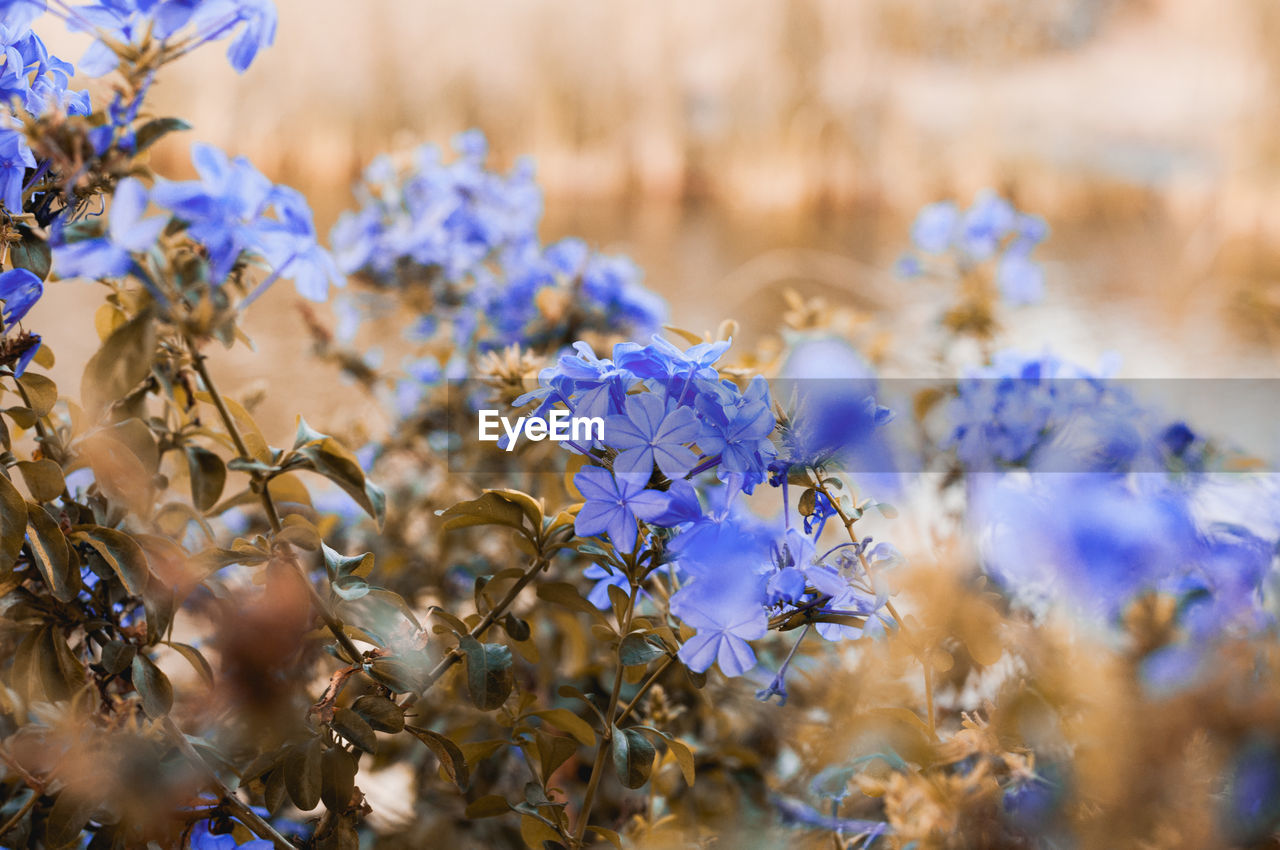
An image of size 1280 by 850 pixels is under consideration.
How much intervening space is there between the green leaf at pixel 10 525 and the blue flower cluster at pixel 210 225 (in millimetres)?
106

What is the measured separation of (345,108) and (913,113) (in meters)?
0.95

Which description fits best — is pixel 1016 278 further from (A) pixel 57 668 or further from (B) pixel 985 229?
(A) pixel 57 668

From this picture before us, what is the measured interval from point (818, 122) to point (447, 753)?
1.36 m

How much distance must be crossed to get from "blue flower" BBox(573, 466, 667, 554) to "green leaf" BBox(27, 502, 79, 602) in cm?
21

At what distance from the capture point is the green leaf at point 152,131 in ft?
0.97

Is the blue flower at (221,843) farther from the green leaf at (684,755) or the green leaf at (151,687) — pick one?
the green leaf at (684,755)

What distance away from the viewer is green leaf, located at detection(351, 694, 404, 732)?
36cm

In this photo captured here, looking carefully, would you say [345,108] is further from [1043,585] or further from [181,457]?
[1043,585]

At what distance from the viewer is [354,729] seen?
355mm

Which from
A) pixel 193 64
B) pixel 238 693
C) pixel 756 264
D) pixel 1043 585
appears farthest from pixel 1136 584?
pixel 193 64

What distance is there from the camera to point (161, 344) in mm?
367

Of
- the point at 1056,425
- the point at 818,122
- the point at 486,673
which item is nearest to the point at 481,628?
the point at 486,673

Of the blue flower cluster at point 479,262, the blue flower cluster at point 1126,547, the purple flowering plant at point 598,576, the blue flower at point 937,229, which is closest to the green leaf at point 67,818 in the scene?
the purple flowering plant at point 598,576

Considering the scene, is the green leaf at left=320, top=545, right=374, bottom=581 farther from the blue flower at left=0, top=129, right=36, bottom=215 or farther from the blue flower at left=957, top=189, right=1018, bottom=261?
the blue flower at left=957, top=189, right=1018, bottom=261
